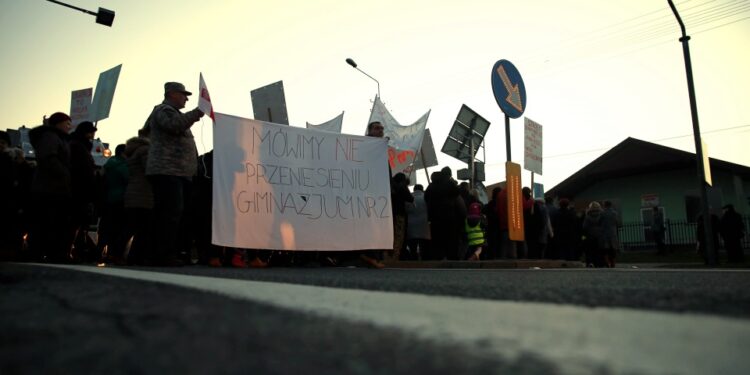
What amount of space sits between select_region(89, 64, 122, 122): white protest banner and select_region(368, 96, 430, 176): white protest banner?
5102 millimetres

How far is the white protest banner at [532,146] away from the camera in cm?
1209

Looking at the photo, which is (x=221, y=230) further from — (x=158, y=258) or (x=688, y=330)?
(x=688, y=330)

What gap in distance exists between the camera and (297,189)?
22.5 ft

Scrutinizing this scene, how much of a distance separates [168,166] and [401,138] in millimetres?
9126

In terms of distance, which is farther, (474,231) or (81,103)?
(81,103)

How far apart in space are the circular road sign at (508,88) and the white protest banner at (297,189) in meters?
→ 3.81

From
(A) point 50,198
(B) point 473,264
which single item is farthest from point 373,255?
(A) point 50,198

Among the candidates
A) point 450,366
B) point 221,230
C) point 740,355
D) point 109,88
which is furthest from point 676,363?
point 109,88

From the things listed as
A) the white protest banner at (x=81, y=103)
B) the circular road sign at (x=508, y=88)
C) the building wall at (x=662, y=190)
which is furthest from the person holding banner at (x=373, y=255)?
the building wall at (x=662, y=190)

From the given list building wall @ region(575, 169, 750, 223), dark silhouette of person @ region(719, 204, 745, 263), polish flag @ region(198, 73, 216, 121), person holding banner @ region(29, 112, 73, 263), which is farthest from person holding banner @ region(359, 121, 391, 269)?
building wall @ region(575, 169, 750, 223)

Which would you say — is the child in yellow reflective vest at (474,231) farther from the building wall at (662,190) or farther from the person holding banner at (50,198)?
the building wall at (662,190)

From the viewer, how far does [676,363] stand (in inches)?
19.5

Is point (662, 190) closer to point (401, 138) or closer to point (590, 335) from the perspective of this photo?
point (401, 138)

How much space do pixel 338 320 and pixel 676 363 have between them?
0.45 m
